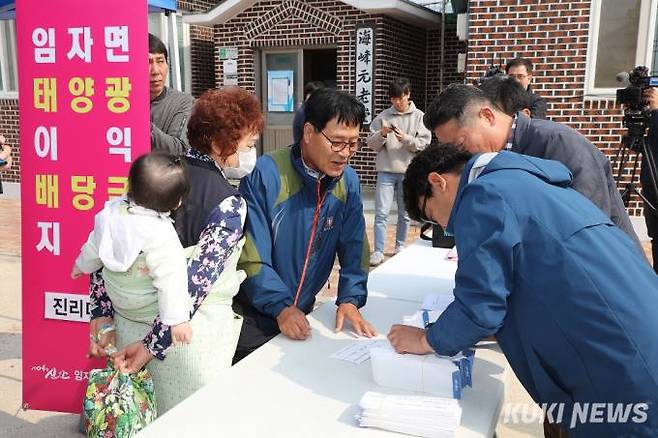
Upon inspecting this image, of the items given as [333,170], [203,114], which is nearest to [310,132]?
[333,170]

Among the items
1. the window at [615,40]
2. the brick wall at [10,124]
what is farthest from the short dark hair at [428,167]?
the brick wall at [10,124]

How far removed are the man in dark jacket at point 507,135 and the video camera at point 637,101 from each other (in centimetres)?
204

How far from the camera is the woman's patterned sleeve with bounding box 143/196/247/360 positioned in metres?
1.76

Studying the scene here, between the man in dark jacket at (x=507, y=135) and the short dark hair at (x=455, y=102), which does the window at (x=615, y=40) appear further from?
the short dark hair at (x=455, y=102)

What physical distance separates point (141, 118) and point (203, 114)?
0.82 m

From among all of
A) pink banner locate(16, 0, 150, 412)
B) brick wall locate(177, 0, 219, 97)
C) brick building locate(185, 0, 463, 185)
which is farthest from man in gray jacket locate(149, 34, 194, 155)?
brick wall locate(177, 0, 219, 97)

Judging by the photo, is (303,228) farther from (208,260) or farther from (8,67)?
(8,67)

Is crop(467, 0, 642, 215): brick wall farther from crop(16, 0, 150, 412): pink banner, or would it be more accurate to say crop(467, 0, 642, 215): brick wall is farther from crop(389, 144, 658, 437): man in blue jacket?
crop(389, 144, 658, 437): man in blue jacket

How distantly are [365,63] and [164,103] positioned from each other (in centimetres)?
632

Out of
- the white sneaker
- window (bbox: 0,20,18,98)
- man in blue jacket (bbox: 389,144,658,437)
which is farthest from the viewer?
window (bbox: 0,20,18,98)

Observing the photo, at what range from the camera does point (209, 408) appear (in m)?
1.48

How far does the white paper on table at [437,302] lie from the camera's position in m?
2.19

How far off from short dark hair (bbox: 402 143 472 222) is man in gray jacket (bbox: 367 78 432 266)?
163 inches

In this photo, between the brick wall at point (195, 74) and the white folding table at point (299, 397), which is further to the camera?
the brick wall at point (195, 74)
